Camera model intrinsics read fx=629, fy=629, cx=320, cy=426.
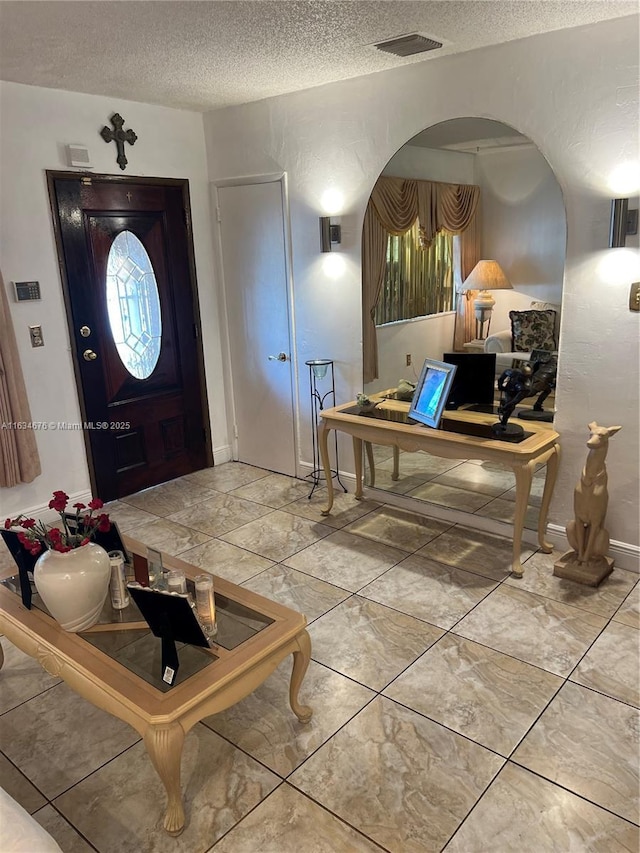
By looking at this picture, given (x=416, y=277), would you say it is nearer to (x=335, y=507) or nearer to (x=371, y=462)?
(x=371, y=462)

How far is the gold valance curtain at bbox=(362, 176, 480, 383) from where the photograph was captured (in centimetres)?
338

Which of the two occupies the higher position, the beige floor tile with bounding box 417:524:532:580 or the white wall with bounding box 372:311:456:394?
the white wall with bounding box 372:311:456:394

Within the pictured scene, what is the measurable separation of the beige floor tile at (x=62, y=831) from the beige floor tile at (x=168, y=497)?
2.30 m

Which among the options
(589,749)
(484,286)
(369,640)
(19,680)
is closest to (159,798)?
(19,680)

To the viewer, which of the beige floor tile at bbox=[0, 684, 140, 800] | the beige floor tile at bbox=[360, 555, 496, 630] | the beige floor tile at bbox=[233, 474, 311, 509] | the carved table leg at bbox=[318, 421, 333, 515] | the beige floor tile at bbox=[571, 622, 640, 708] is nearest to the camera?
the beige floor tile at bbox=[0, 684, 140, 800]

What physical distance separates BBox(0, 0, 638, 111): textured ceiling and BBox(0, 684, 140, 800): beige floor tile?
105 inches

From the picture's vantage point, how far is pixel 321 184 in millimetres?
3998

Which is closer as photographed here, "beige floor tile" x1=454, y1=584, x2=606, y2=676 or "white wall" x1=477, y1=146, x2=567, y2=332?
"beige floor tile" x1=454, y1=584, x2=606, y2=676

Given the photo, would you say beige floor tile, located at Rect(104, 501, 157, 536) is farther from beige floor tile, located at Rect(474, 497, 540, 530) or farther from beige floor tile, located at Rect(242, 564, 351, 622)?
beige floor tile, located at Rect(474, 497, 540, 530)

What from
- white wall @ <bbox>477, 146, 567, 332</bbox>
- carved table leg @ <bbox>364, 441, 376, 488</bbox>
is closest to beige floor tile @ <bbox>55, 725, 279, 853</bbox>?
carved table leg @ <bbox>364, 441, 376, 488</bbox>

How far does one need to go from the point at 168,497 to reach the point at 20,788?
2483mm

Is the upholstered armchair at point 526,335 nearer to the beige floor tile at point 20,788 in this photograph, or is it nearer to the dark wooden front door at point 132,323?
the dark wooden front door at point 132,323

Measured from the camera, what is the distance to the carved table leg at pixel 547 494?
3271mm

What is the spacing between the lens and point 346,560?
136 inches
